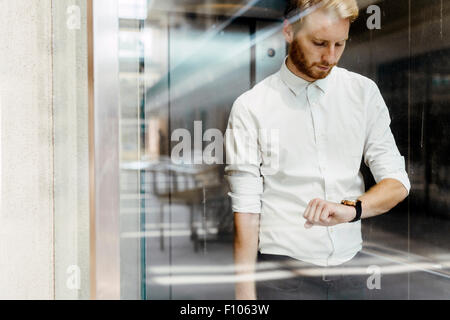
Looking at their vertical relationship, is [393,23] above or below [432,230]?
above

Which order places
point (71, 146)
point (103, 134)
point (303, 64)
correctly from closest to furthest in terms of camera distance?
point (103, 134), point (303, 64), point (71, 146)

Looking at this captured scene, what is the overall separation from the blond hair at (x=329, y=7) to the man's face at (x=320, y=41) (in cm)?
2

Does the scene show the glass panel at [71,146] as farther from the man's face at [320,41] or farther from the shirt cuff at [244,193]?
the man's face at [320,41]

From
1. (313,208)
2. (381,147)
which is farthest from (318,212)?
(381,147)

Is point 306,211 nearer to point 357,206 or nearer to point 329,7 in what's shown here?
point 357,206

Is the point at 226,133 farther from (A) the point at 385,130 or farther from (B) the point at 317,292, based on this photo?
(B) the point at 317,292

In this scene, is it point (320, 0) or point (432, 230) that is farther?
point (432, 230)

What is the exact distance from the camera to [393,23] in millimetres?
1847

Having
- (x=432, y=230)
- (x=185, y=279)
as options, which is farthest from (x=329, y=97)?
(x=185, y=279)

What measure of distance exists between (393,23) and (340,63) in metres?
0.30

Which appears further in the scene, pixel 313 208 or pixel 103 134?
pixel 313 208

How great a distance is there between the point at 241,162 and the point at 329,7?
0.74 m

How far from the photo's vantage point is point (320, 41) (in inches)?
70.7

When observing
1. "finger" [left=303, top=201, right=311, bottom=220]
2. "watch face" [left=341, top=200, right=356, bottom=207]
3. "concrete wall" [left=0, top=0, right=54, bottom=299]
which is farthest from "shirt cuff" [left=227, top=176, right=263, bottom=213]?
"concrete wall" [left=0, top=0, right=54, bottom=299]
